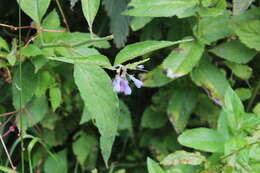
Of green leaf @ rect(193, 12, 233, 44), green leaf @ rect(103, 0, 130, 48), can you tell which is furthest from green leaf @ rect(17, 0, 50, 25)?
green leaf @ rect(193, 12, 233, 44)

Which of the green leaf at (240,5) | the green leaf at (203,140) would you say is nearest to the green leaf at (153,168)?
the green leaf at (203,140)

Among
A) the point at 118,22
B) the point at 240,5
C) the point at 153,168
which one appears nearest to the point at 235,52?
the point at 240,5

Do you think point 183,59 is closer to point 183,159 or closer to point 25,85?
point 183,159

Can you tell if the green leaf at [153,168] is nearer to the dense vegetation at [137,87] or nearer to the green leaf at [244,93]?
the dense vegetation at [137,87]

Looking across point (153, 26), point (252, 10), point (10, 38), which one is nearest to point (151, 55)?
point (153, 26)

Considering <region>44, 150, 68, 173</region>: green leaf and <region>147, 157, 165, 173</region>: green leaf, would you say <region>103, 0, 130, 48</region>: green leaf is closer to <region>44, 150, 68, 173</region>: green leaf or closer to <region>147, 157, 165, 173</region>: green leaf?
<region>147, 157, 165, 173</region>: green leaf

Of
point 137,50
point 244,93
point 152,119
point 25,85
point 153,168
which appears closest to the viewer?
point 137,50
